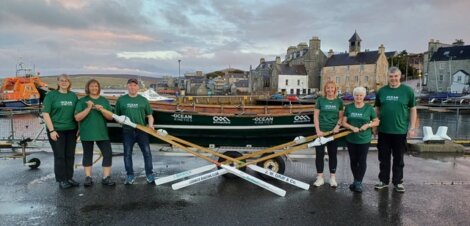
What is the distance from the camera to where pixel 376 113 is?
208 inches

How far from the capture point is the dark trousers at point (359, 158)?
16.7ft

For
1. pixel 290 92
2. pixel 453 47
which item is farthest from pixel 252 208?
pixel 453 47

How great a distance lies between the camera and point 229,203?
15.4 ft

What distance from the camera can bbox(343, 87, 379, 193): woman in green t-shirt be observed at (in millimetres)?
5027

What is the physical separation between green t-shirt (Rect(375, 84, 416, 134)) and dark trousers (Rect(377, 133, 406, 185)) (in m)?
0.12

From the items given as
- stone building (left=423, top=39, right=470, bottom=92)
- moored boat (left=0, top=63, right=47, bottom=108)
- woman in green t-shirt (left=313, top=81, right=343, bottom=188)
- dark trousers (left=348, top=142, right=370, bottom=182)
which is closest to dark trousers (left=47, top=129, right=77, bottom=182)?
woman in green t-shirt (left=313, top=81, right=343, bottom=188)

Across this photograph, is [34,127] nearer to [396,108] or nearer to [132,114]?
[132,114]

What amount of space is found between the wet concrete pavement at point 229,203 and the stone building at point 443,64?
72.3m

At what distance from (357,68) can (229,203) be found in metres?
71.6

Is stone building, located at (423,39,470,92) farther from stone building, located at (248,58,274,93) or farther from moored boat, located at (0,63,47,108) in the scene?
moored boat, located at (0,63,47,108)

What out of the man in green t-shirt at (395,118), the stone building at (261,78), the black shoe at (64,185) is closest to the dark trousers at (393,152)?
the man in green t-shirt at (395,118)

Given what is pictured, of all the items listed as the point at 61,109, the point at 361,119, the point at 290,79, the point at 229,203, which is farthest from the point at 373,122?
the point at 290,79

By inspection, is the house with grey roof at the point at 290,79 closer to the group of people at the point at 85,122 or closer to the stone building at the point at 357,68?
the stone building at the point at 357,68

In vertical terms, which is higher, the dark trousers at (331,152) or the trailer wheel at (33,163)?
the dark trousers at (331,152)
